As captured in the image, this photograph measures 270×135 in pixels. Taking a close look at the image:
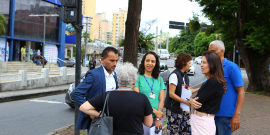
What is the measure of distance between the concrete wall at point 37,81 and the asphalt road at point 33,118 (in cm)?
324

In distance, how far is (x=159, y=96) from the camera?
11.3 feet

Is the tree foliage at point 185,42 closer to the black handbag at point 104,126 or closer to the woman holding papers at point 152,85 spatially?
the woman holding papers at point 152,85

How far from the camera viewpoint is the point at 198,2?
12656mm

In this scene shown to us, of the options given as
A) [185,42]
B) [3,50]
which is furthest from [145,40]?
[185,42]

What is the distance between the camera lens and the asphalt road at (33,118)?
5707 millimetres

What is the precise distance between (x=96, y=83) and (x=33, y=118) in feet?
16.2

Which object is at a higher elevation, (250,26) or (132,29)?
(250,26)

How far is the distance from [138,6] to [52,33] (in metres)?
28.9

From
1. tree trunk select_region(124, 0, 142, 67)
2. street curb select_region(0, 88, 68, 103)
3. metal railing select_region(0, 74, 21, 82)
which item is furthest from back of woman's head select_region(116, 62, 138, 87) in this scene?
metal railing select_region(0, 74, 21, 82)

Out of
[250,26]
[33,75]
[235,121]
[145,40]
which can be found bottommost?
[33,75]

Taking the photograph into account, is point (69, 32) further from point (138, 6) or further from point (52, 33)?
point (138, 6)

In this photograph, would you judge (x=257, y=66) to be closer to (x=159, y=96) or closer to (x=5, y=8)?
(x=159, y=96)

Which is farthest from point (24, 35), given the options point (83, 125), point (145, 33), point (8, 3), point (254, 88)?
point (83, 125)

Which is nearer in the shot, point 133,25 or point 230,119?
point 230,119
